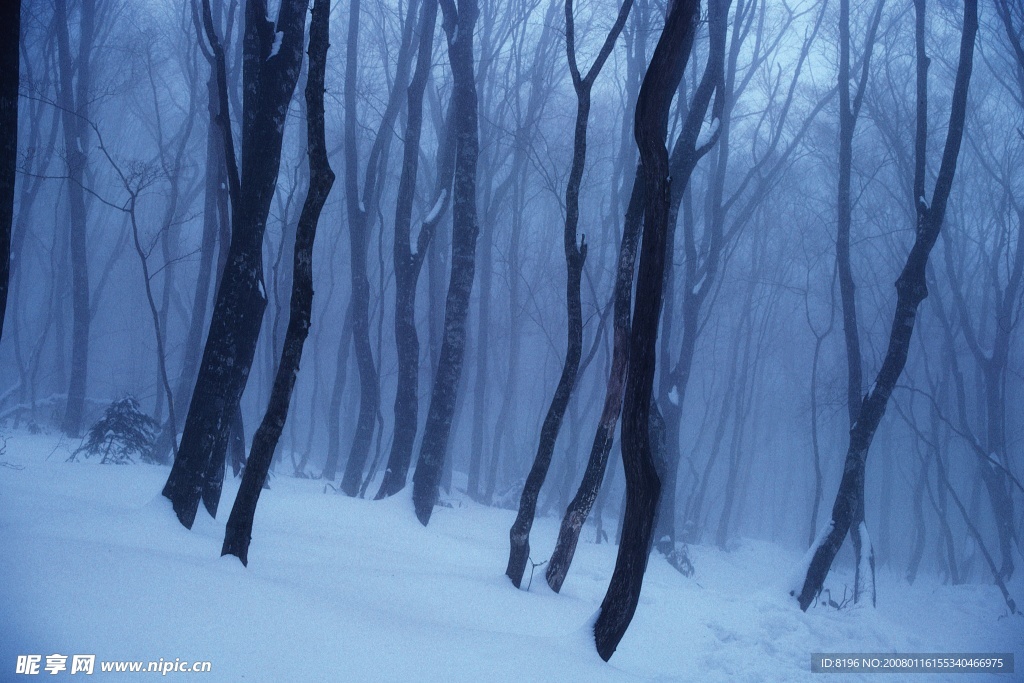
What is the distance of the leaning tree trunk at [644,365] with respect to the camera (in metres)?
3.99

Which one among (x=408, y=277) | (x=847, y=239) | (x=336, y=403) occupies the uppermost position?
(x=847, y=239)

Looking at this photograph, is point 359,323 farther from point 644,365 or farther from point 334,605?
point 644,365

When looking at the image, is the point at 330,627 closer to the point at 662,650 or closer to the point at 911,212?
the point at 662,650

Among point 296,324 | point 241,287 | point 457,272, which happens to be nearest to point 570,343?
point 296,324

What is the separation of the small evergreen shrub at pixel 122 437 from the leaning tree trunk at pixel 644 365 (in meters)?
9.88

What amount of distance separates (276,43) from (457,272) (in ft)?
13.6

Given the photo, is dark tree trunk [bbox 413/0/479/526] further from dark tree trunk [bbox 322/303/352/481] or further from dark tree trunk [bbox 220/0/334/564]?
dark tree trunk [bbox 322/303/352/481]

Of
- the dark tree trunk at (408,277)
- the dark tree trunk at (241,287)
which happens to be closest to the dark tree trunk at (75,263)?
the dark tree trunk at (408,277)

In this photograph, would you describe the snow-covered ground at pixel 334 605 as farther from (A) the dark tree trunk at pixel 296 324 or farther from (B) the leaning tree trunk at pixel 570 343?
(B) the leaning tree trunk at pixel 570 343

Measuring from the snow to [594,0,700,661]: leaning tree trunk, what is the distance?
3.34 m

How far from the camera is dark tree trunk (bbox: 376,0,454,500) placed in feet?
31.8

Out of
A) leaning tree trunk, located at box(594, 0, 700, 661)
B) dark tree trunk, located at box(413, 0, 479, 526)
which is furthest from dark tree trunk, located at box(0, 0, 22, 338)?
dark tree trunk, located at box(413, 0, 479, 526)

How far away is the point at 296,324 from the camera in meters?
3.93

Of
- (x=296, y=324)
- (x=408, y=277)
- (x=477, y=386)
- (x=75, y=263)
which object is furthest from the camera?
(x=477, y=386)
